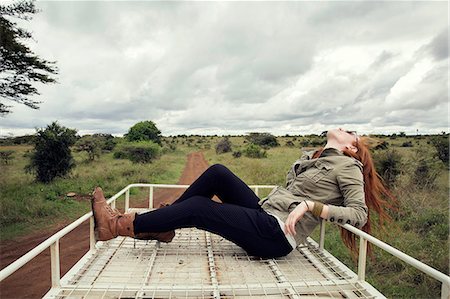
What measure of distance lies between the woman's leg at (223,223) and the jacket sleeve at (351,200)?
427 mm

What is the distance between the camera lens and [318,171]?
2.44m

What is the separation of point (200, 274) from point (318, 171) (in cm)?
115

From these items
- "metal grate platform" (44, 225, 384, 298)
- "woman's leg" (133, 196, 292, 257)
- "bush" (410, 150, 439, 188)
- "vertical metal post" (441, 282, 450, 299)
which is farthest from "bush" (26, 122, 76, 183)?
"vertical metal post" (441, 282, 450, 299)

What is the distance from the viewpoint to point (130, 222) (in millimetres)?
2264

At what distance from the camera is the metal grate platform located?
188 cm

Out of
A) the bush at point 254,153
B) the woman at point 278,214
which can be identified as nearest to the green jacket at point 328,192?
the woman at point 278,214

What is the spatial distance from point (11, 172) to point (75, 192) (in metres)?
4.27

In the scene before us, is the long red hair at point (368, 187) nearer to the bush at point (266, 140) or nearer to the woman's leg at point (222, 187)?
the woman's leg at point (222, 187)

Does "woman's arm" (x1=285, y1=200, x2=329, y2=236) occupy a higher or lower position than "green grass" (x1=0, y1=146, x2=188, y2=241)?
higher

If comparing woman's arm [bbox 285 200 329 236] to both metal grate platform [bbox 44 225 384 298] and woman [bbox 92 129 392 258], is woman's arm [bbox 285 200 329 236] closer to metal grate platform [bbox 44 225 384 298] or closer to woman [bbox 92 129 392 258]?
woman [bbox 92 129 392 258]

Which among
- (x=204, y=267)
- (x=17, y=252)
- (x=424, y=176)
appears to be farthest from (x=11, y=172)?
(x=424, y=176)

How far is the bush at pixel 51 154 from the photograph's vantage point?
10.3 m

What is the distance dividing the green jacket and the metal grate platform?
0.32 meters

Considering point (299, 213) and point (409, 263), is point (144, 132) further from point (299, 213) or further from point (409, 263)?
point (409, 263)
